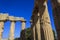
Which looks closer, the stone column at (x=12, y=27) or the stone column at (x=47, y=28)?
the stone column at (x=47, y=28)

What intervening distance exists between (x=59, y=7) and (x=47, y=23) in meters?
3.72

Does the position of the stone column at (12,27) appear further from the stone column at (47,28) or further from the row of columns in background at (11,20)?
the stone column at (47,28)

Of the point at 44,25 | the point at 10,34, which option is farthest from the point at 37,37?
the point at 10,34

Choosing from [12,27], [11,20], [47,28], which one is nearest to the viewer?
[47,28]

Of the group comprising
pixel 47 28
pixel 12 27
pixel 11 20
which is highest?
pixel 11 20

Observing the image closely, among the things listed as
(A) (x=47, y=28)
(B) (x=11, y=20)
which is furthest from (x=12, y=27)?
(A) (x=47, y=28)

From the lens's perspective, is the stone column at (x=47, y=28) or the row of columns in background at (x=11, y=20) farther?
the row of columns in background at (x=11, y=20)

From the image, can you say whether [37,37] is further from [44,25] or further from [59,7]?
[59,7]

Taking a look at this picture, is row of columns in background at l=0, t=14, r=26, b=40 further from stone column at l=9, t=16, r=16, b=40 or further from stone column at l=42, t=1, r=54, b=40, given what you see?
stone column at l=42, t=1, r=54, b=40

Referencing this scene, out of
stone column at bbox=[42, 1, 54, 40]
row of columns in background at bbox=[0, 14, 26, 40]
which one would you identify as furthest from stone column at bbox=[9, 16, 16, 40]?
stone column at bbox=[42, 1, 54, 40]

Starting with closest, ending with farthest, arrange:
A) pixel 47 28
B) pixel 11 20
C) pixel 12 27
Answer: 1. pixel 47 28
2. pixel 11 20
3. pixel 12 27

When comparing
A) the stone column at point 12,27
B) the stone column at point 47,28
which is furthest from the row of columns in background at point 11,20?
the stone column at point 47,28

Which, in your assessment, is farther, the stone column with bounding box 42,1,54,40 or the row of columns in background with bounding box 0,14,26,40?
the row of columns in background with bounding box 0,14,26,40

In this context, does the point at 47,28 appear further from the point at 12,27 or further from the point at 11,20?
the point at 12,27
